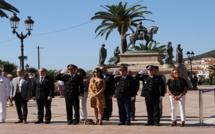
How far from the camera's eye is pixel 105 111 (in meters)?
13.8

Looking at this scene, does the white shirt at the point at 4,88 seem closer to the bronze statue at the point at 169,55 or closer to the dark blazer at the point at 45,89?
the dark blazer at the point at 45,89

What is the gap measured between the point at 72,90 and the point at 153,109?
2.43 m

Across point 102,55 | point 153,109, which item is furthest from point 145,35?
point 153,109

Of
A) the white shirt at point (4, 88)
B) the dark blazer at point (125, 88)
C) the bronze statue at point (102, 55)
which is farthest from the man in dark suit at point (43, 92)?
the bronze statue at point (102, 55)

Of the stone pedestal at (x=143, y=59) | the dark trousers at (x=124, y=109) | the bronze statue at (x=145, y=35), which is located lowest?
the dark trousers at (x=124, y=109)

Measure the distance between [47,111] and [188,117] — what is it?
454 centimetres

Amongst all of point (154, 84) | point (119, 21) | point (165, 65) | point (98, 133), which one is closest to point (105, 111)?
point (154, 84)

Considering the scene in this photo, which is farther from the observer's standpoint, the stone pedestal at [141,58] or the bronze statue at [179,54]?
the bronze statue at [179,54]

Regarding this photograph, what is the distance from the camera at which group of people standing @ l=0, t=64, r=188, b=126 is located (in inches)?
481

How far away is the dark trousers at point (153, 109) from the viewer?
479 inches

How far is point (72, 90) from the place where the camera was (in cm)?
1302

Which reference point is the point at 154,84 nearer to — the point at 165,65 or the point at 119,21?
the point at 165,65

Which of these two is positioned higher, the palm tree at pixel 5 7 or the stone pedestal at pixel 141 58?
the palm tree at pixel 5 7

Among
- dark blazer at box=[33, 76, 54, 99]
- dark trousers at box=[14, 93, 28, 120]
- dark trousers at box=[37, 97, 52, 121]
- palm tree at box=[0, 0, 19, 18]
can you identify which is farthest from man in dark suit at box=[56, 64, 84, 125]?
palm tree at box=[0, 0, 19, 18]
